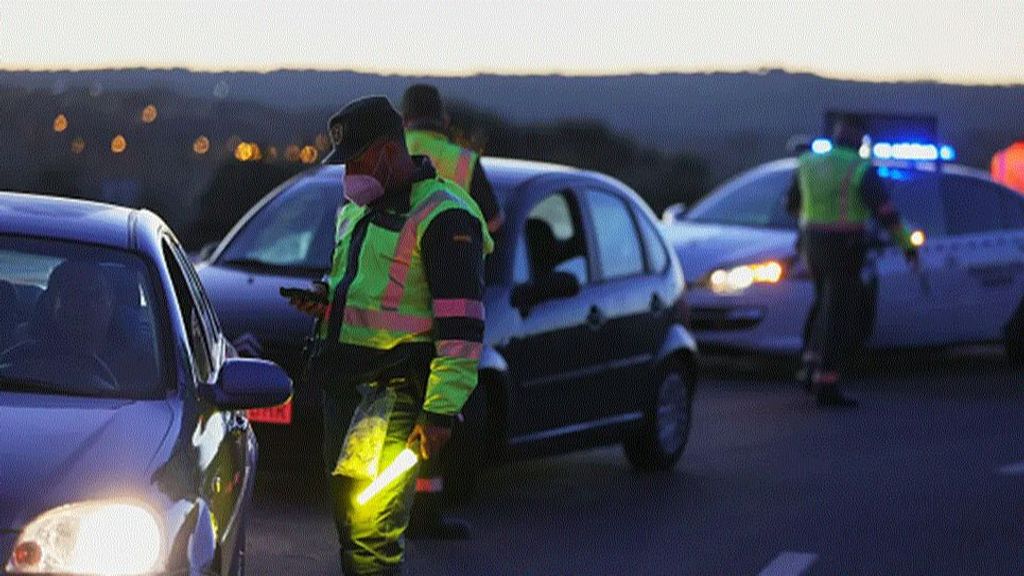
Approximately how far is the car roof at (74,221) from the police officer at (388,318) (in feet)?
1.73

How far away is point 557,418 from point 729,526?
0.96m

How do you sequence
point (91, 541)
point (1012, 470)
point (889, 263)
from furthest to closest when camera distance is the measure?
point (889, 263), point (1012, 470), point (91, 541)

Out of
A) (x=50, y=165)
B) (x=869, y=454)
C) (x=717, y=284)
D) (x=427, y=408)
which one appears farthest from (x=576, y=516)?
(x=50, y=165)

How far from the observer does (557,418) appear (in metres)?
12.0

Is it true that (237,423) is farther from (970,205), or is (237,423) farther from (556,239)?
(970,205)

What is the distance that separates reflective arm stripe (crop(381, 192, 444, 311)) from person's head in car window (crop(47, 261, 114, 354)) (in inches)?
30.4

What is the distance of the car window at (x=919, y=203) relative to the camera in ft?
65.5

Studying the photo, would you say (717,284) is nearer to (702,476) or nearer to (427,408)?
(702,476)

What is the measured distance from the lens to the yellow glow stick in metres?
7.21

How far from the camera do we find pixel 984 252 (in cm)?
2038

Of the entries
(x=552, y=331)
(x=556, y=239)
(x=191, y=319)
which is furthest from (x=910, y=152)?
(x=191, y=319)

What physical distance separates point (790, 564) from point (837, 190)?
24.4 feet

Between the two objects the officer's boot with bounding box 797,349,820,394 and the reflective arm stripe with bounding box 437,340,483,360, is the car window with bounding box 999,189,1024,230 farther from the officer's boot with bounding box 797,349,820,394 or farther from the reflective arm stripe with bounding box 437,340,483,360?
the reflective arm stripe with bounding box 437,340,483,360

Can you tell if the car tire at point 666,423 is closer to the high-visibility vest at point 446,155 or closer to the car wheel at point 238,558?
the high-visibility vest at point 446,155
